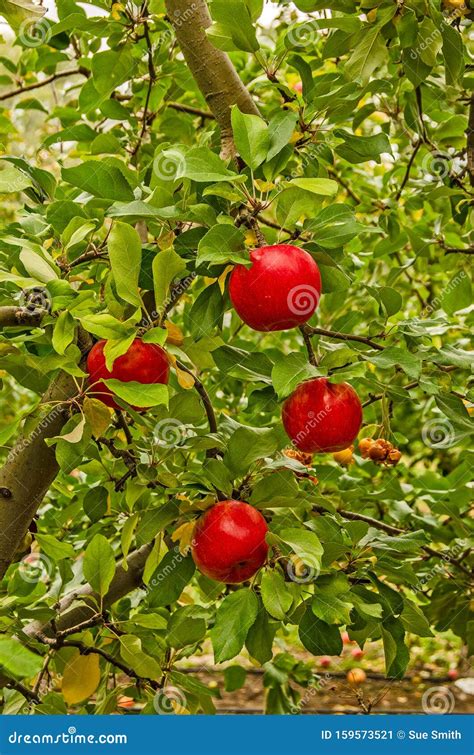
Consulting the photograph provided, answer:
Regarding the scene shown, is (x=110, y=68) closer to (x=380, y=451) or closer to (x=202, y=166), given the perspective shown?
(x=202, y=166)

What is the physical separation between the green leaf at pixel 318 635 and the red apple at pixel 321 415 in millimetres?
233

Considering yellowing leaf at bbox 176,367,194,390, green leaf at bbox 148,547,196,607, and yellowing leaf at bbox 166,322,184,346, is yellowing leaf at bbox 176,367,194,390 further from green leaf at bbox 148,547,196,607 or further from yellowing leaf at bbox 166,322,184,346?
green leaf at bbox 148,547,196,607

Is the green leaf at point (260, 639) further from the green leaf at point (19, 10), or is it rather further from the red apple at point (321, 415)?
the green leaf at point (19, 10)

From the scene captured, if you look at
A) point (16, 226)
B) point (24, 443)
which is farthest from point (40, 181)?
point (24, 443)

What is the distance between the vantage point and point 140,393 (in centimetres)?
89

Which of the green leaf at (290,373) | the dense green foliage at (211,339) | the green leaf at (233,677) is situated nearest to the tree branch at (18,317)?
the dense green foliage at (211,339)

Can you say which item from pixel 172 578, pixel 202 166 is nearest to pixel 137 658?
pixel 172 578

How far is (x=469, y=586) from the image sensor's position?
5.50 ft

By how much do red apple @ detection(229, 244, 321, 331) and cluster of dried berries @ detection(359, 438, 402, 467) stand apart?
529 mm

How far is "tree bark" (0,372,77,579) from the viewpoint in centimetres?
108

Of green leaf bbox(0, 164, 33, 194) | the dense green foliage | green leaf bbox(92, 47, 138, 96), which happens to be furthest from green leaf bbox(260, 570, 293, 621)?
green leaf bbox(92, 47, 138, 96)

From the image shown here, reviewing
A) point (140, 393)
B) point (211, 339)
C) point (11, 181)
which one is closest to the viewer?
point (140, 393)

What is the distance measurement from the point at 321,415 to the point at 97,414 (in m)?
0.30

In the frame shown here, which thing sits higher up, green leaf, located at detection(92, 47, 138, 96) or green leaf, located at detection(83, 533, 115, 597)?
green leaf, located at detection(92, 47, 138, 96)
